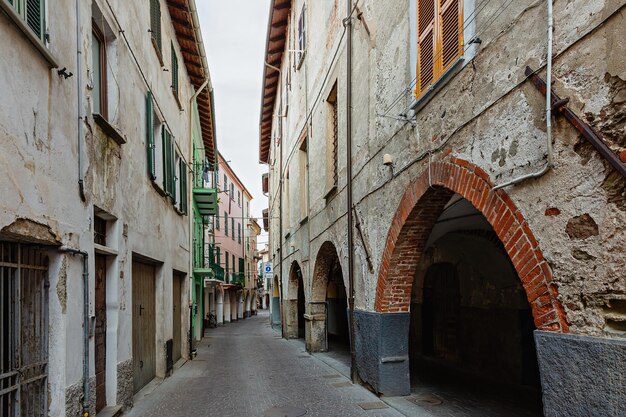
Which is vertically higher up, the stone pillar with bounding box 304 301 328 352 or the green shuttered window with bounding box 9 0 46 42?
the green shuttered window with bounding box 9 0 46 42

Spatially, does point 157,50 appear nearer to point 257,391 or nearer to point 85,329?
point 85,329

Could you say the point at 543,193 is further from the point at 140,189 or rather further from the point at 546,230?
the point at 140,189

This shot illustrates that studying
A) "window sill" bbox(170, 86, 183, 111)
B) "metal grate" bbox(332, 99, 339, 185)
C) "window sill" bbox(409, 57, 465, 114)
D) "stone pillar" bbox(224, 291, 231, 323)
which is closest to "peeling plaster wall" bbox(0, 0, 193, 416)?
"window sill" bbox(170, 86, 183, 111)

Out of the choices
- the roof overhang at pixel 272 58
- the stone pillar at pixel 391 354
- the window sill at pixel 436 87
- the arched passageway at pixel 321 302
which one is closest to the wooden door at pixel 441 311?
the arched passageway at pixel 321 302

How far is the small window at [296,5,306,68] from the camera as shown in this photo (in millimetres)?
14584

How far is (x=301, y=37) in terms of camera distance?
15352 millimetres

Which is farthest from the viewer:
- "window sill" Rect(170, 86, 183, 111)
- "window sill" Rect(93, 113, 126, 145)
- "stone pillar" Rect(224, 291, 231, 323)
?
"stone pillar" Rect(224, 291, 231, 323)

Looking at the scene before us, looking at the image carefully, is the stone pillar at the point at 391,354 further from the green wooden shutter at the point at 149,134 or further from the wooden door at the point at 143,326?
the green wooden shutter at the point at 149,134

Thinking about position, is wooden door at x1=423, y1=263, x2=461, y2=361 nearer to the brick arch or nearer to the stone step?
the brick arch

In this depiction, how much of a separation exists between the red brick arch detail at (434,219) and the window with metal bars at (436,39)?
1.12 meters

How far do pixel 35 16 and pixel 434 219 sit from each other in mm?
4963

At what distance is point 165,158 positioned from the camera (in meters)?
9.99

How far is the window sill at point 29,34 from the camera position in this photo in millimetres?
3462

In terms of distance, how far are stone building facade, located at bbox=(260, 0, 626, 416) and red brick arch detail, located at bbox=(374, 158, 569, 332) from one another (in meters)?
0.02
